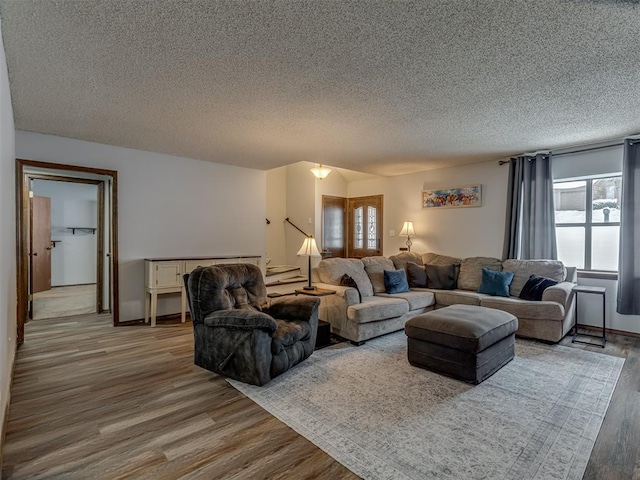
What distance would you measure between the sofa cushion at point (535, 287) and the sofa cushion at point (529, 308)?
3.6 inches

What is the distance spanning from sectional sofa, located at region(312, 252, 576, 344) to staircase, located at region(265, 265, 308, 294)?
1417 mm

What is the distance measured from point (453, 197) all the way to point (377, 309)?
9.95 ft

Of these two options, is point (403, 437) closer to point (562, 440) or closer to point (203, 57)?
point (562, 440)

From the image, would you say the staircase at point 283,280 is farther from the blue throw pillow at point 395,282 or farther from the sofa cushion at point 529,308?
the sofa cushion at point 529,308

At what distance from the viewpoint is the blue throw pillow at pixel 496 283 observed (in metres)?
4.57

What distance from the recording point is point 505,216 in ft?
17.6

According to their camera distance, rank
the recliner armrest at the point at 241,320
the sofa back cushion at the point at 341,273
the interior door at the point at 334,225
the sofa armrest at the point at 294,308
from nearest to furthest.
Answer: the recliner armrest at the point at 241,320 → the sofa armrest at the point at 294,308 → the sofa back cushion at the point at 341,273 → the interior door at the point at 334,225

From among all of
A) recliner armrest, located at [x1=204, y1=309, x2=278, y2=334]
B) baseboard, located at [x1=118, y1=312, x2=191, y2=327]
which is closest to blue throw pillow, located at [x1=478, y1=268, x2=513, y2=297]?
recliner armrest, located at [x1=204, y1=309, x2=278, y2=334]

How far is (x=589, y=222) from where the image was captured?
15.6 ft

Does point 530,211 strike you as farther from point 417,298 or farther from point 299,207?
point 299,207

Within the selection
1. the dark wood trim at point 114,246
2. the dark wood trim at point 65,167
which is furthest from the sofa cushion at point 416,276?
the dark wood trim at point 65,167

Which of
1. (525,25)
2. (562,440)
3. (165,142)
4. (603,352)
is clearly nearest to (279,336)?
(562,440)

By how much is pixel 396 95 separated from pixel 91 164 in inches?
158

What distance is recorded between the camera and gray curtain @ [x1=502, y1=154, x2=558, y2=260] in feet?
15.9
